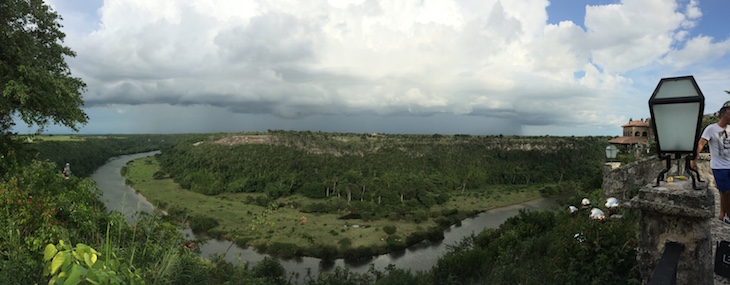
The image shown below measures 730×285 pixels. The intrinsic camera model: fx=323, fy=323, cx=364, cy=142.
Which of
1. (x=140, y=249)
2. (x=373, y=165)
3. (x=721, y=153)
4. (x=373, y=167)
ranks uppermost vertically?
(x=721, y=153)

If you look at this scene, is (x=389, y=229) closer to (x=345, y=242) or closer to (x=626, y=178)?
(x=345, y=242)

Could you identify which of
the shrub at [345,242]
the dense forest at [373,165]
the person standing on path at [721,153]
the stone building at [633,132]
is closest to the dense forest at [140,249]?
the person standing on path at [721,153]

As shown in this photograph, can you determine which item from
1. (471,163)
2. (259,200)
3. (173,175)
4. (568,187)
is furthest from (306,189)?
(568,187)

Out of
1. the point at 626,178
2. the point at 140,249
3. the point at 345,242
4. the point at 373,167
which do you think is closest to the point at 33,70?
the point at 140,249

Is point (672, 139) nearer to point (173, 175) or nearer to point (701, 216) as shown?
point (701, 216)

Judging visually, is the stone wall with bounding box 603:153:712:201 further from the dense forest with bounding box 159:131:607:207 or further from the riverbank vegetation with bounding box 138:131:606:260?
the dense forest with bounding box 159:131:607:207

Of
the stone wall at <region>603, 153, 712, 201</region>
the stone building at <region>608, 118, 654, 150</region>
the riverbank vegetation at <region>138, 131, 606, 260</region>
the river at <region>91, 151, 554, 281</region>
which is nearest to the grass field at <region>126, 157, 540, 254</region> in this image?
the riverbank vegetation at <region>138, 131, 606, 260</region>
